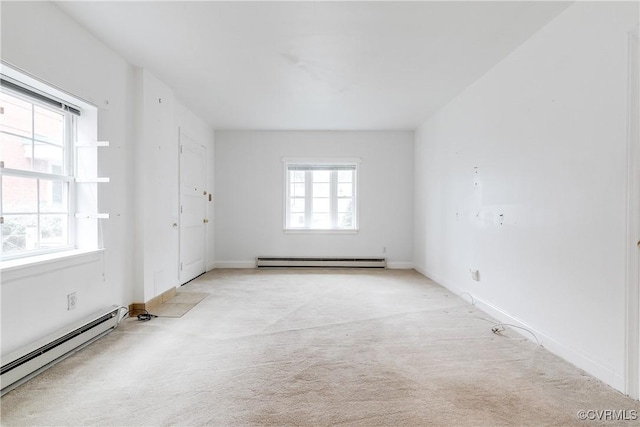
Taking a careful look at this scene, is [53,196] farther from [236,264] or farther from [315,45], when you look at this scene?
[236,264]

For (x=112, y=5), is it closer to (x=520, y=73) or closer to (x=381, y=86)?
(x=381, y=86)

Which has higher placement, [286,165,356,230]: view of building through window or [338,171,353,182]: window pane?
[338,171,353,182]: window pane

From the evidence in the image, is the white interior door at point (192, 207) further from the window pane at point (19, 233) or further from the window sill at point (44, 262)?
the window pane at point (19, 233)

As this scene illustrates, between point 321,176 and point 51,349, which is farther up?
point 321,176

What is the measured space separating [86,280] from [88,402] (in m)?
1.18

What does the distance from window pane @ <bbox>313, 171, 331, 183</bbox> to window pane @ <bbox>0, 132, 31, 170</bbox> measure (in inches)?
169

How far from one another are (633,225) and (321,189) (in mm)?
4641

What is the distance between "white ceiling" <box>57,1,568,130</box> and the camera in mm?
2283

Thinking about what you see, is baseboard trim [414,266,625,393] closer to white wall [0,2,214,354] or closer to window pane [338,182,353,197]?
window pane [338,182,353,197]

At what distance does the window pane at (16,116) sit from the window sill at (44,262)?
0.91 metres

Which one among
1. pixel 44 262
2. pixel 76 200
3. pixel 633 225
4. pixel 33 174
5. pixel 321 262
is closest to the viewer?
pixel 633 225

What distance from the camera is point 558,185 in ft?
7.71

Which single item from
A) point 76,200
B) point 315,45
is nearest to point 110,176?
point 76,200

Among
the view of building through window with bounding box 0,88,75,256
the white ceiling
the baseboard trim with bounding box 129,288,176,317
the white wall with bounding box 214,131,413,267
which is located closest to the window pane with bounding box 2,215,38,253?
the view of building through window with bounding box 0,88,75,256
